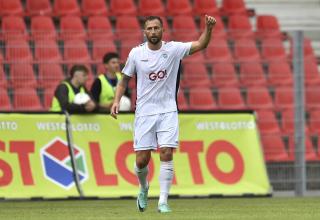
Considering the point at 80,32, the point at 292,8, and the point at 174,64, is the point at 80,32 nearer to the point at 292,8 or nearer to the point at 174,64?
the point at 174,64

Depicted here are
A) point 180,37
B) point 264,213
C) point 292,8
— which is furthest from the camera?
point 292,8

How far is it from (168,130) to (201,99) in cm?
495

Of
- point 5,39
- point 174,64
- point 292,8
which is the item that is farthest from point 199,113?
point 292,8

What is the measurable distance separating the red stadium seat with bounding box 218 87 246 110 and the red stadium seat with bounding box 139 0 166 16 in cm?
318

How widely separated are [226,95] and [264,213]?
5120 millimetres

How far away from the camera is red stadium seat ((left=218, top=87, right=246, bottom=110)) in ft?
53.8

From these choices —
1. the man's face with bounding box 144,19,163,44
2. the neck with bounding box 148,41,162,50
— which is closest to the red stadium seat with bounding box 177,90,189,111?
the neck with bounding box 148,41,162,50

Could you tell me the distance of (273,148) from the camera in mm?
16312

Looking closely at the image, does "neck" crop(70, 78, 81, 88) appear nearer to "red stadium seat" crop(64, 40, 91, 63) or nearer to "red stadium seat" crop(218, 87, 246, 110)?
"red stadium seat" crop(64, 40, 91, 63)

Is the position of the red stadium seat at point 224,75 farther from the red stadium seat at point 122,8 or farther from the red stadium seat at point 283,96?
the red stadium seat at point 122,8

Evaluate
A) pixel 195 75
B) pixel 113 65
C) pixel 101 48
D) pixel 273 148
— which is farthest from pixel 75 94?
pixel 273 148

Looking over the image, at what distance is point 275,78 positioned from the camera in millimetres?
16578

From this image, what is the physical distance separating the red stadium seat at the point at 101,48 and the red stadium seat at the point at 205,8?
3.94 meters

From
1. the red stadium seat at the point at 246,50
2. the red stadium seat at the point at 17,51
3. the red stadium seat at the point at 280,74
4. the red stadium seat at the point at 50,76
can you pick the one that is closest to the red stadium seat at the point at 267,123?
the red stadium seat at the point at 280,74
